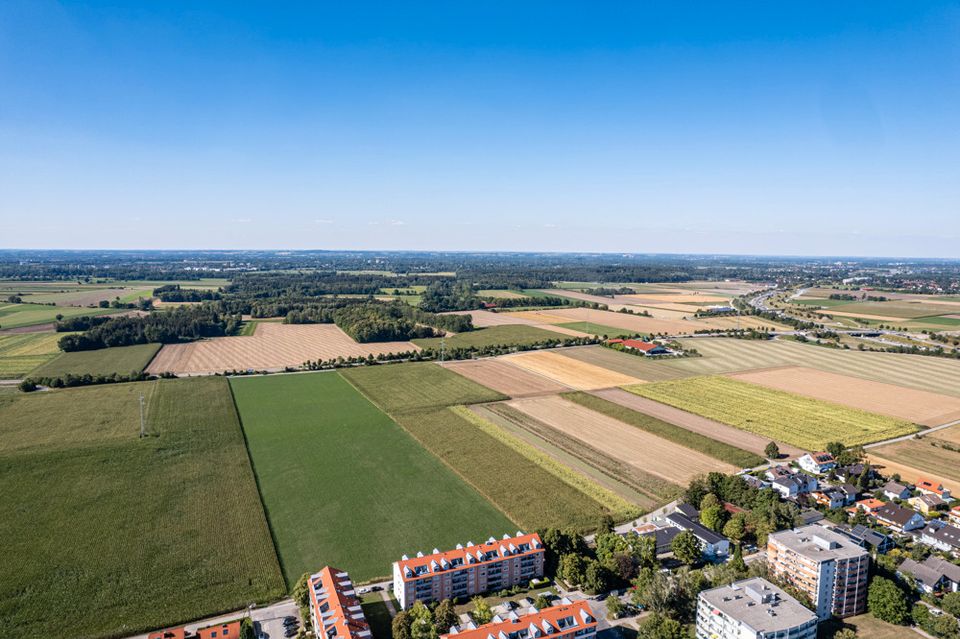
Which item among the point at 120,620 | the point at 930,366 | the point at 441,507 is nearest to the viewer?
the point at 120,620

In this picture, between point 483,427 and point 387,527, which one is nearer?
point 387,527

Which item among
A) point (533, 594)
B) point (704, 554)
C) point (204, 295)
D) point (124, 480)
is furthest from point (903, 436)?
point (204, 295)

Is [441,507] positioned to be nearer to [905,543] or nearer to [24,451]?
[905,543]

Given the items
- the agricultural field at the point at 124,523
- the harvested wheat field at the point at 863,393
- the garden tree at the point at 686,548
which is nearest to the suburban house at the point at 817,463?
the garden tree at the point at 686,548

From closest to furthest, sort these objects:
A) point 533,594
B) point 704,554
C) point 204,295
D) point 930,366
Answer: point 533,594 < point 704,554 < point 930,366 < point 204,295

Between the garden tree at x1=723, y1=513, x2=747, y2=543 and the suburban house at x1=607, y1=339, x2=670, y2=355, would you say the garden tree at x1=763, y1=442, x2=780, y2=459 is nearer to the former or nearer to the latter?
the garden tree at x1=723, y1=513, x2=747, y2=543

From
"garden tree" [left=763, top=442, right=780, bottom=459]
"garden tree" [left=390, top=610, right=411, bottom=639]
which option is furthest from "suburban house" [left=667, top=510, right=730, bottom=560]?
Answer: "garden tree" [left=390, top=610, right=411, bottom=639]
